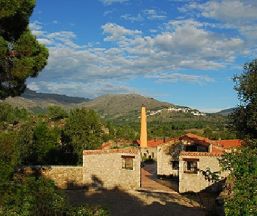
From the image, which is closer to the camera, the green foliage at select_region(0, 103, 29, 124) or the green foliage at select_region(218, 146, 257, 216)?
the green foliage at select_region(218, 146, 257, 216)

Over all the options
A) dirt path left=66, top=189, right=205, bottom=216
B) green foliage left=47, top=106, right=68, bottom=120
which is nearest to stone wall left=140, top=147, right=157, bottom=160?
green foliage left=47, top=106, right=68, bottom=120

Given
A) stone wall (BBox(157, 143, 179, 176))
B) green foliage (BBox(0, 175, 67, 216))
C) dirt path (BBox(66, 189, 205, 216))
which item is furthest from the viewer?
stone wall (BBox(157, 143, 179, 176))

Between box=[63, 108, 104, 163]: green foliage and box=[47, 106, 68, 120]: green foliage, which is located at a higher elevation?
box=[47, 106, 68, 120]: green foliage

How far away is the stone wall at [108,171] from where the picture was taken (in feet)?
112

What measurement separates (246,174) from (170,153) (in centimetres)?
3027

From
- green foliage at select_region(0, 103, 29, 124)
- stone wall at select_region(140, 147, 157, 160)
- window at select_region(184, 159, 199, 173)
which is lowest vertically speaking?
stone wall at select_region(140, 147, 157, 160)

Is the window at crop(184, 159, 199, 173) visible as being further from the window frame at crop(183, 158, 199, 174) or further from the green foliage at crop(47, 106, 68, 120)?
Result: the green foliage at crop(47, 106, 68, 120)

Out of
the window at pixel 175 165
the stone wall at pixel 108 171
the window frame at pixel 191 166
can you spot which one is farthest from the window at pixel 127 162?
the window at pixel 175 165

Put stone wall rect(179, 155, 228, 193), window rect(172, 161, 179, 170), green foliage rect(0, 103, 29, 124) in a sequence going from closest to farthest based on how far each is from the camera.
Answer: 1. stone wall rect(179, 155, 228, 193)
2. window rect(172, 161, 179, 170)
3. green foliage rect(0, 103, 29, 124)

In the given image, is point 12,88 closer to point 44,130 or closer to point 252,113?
point 252,113

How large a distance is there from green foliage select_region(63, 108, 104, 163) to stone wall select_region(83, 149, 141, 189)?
16.8 m

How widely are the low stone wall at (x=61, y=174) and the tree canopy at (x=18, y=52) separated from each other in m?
15.8

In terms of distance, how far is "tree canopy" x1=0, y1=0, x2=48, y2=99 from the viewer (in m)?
17.1

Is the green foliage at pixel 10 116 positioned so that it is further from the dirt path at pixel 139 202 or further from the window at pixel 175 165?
the dirt path at pixel 139 202
